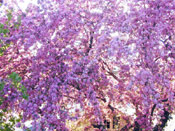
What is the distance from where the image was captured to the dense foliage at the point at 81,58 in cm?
427

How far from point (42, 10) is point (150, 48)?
120 inches

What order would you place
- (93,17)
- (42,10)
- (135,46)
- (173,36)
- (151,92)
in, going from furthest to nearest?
(93,17)
(42,10)
(173,36)
(135,46)
(151,92)

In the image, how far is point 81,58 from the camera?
15.9 ft

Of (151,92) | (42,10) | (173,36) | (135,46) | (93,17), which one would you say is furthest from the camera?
(93,17)

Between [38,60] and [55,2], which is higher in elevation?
[55,2]

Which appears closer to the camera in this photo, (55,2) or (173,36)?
(173,36)

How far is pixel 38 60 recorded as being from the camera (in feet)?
16.2

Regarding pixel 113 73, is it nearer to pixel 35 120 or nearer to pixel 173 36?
pixel 173 36

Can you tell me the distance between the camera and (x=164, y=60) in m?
4.82

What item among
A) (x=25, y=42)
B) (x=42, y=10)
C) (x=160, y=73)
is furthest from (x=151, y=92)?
(x=42, y=10)

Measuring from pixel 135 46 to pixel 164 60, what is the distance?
99 cm

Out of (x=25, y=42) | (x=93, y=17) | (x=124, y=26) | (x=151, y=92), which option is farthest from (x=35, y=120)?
(x=93, y=17)

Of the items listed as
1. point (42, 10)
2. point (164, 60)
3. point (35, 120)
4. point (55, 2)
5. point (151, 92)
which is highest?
point (55, 2)

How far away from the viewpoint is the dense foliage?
4.27 metres
